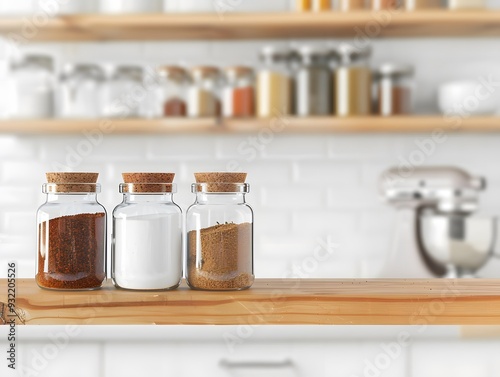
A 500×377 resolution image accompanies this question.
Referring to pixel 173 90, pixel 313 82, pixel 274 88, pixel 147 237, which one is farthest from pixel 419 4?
pixel 147 237

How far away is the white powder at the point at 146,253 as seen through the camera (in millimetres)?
968

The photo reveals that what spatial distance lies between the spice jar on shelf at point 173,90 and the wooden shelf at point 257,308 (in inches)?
61.9

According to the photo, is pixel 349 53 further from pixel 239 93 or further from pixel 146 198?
pixel 146 198

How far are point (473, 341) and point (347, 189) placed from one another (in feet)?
3.79

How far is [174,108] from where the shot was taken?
2439 mm

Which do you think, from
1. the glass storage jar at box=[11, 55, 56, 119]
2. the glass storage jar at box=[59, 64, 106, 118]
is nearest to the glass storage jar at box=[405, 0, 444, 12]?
the glass storage jar at box=[59, 64, 106, 118]

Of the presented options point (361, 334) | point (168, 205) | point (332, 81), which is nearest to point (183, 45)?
point (332, 81)

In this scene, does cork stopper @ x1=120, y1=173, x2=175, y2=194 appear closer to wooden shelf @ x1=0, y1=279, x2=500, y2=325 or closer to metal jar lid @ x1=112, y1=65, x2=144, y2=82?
wooden shelf @ x1=0, y1=279, x2=500, y2=325

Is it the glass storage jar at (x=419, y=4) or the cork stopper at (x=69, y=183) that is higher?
the glass storage jar at (x=419, y=4)

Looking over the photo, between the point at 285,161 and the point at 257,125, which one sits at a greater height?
the point at 257,125

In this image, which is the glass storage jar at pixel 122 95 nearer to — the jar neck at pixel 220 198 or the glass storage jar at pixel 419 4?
the glass storage jar at pixel 419 4

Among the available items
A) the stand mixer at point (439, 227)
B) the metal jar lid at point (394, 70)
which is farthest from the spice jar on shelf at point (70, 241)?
the metal jar lid at point (394, 70)

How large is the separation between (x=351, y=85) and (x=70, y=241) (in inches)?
61.8

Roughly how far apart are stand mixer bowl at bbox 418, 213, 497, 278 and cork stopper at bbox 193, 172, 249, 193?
1408mm
